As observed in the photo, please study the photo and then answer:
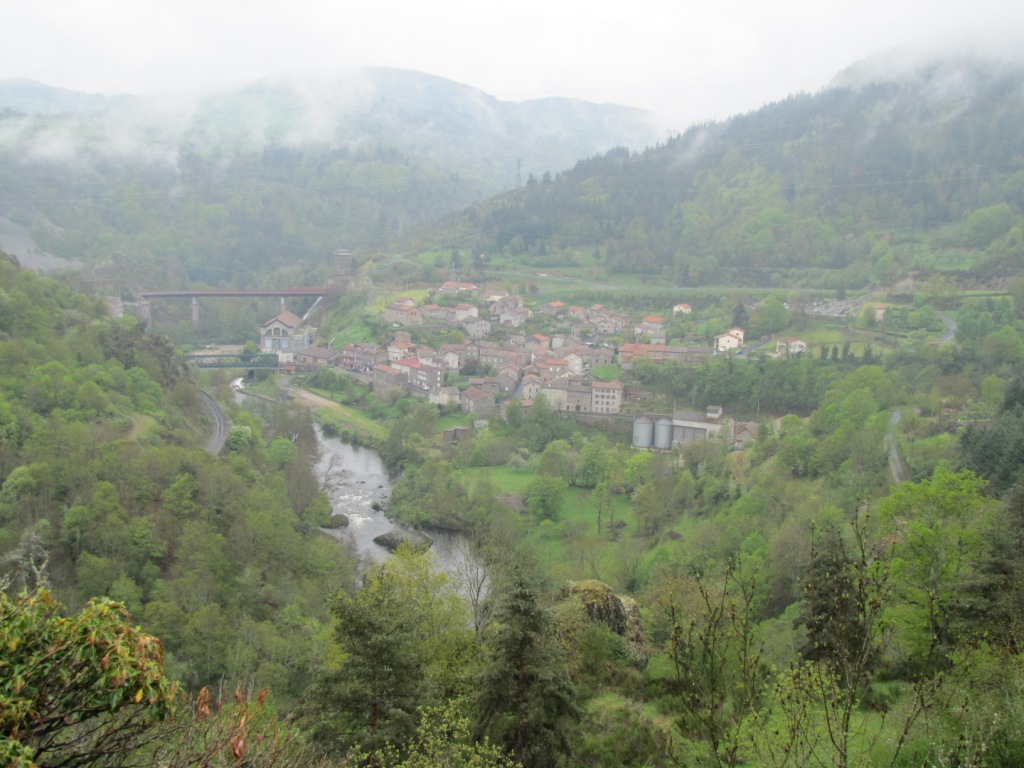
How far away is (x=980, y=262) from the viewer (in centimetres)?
3231

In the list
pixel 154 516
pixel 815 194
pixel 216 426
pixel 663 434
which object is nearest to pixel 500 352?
pixel 663 434

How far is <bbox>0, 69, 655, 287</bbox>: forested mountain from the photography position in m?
57.1

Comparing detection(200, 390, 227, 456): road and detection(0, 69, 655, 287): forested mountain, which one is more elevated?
detection(0, 69, 655, 287): forested mountain

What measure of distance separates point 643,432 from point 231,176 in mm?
56821

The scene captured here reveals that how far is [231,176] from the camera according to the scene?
2756 inches

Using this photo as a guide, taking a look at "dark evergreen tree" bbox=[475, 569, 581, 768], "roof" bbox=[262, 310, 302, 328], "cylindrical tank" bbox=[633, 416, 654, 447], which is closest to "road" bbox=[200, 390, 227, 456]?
"dark evergreen tree" bbox=[475, 569, 581, 768]

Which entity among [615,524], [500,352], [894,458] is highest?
[894,458]

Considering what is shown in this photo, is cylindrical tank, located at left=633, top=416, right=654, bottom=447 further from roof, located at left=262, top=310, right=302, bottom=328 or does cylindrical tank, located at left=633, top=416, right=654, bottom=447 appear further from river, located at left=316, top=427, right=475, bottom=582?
roof, located at left=262, top=310, right=302, bottom=328

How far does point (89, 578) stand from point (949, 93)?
171 feet

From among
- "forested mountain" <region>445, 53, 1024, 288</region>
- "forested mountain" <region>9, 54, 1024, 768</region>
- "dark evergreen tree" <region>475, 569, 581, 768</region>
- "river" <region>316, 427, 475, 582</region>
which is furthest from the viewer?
"forested mountain" <region>445, 53, 1024, 288</region>

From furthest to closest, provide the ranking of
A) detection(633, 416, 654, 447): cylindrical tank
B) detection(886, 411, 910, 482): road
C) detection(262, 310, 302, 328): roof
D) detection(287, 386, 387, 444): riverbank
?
1. detection(262, 310, 302, 328): roof
2. detection(287, 386, 387, 444): riverbank
3. detection(633, 416, 654, 447): cylindrical tank
4. detection(886, 411, 910, 482): road

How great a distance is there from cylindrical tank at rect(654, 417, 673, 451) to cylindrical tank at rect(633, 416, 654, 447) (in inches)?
6.2

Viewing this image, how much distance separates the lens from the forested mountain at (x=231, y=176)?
57.1 meters

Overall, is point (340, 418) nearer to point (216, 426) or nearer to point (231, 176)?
point (216, 426)
